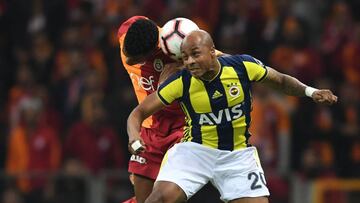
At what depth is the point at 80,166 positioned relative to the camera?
1549 cm

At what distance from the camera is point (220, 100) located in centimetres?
940

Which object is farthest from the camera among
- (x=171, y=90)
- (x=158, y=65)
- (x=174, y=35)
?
(x=158, y=65)

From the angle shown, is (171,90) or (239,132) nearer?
(171,90)

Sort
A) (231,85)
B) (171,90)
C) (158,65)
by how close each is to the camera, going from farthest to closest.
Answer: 1. (158,65)
2. (231,85)
3. (171,90)

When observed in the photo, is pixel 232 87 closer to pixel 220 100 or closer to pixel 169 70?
pixel 220 100

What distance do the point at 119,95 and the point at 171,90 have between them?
6692 mm

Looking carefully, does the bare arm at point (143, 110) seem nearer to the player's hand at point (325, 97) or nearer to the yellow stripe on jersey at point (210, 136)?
the yellow stripe on jersey at point (210, 136)

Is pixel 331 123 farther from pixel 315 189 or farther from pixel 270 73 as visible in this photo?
pixel 270 73

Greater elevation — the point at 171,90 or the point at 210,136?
the point at 171,90

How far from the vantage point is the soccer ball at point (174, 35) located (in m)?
9.50

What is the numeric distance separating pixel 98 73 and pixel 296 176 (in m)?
3.47

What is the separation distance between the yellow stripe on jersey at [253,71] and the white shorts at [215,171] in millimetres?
611

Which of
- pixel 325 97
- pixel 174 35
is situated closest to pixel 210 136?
pixel 174 35

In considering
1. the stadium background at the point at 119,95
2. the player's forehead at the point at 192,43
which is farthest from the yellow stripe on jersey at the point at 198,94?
the stadium background at the point at 119,95
